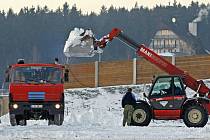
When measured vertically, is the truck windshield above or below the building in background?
below

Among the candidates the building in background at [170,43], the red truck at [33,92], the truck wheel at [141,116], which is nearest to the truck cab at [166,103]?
the truck wheel at [141,116]

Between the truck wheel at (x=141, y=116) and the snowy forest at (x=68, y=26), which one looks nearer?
the truck wheel at (x=141, y=116)

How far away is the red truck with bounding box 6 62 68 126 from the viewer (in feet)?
82.3

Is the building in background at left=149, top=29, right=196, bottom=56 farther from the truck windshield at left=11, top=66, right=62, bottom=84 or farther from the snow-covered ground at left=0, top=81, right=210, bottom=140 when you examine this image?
the truck windshield at left=11, top=66, right=62, bottom=84

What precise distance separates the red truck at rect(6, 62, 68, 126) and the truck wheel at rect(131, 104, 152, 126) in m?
2.64

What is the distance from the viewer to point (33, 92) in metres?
25.1

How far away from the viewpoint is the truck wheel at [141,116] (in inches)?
979

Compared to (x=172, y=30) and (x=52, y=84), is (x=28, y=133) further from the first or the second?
(x=172, y=30)

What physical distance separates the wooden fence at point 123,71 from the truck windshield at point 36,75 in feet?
60.7

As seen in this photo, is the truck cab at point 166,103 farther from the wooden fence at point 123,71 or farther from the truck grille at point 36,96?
the wooden fence at point 123,71

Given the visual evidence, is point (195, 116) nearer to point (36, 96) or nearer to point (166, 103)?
point (166, 103)

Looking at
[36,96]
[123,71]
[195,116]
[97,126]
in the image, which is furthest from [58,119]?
[123,71]

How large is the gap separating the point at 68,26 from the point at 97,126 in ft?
467

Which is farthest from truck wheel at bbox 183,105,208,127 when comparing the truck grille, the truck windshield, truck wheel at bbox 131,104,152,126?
the truck grille
